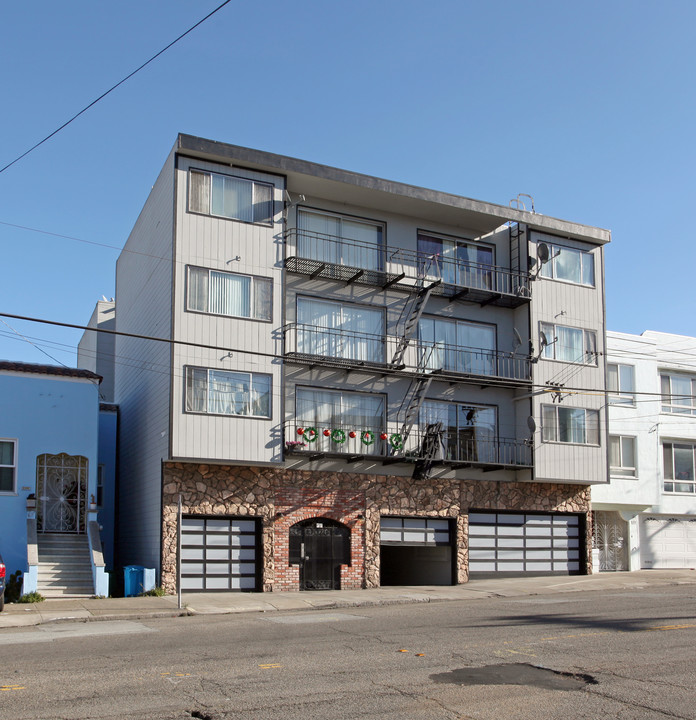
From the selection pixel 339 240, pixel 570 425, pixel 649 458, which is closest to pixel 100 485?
pixel 339 240

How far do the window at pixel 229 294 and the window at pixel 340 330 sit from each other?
158 cm

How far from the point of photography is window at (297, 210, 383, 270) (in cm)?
2628

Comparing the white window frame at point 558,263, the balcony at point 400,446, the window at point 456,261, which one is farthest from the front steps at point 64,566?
the white window frame at point 558,263

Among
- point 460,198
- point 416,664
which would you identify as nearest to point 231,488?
point 460,198

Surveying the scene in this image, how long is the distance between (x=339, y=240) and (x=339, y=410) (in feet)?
17.5

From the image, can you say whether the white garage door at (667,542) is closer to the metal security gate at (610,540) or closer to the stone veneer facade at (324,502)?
the metal security gate at (610,540)

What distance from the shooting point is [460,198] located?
27609 mm

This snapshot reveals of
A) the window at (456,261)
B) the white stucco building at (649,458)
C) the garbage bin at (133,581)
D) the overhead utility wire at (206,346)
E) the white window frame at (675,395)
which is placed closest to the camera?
the overhead utility wire at (206,346)

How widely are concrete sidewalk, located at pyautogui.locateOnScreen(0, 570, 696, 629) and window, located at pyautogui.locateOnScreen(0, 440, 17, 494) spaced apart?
395cm

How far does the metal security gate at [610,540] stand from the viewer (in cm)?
3234

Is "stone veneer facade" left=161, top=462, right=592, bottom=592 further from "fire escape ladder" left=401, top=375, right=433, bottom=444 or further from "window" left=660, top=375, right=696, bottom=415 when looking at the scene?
"window" left=660, top=375, right=696, bottom=415

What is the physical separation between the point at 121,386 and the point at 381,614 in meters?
16.6

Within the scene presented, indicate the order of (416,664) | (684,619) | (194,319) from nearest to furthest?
(416,664) → (684,619) → (194,319)

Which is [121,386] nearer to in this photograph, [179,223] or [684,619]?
[179,223]
